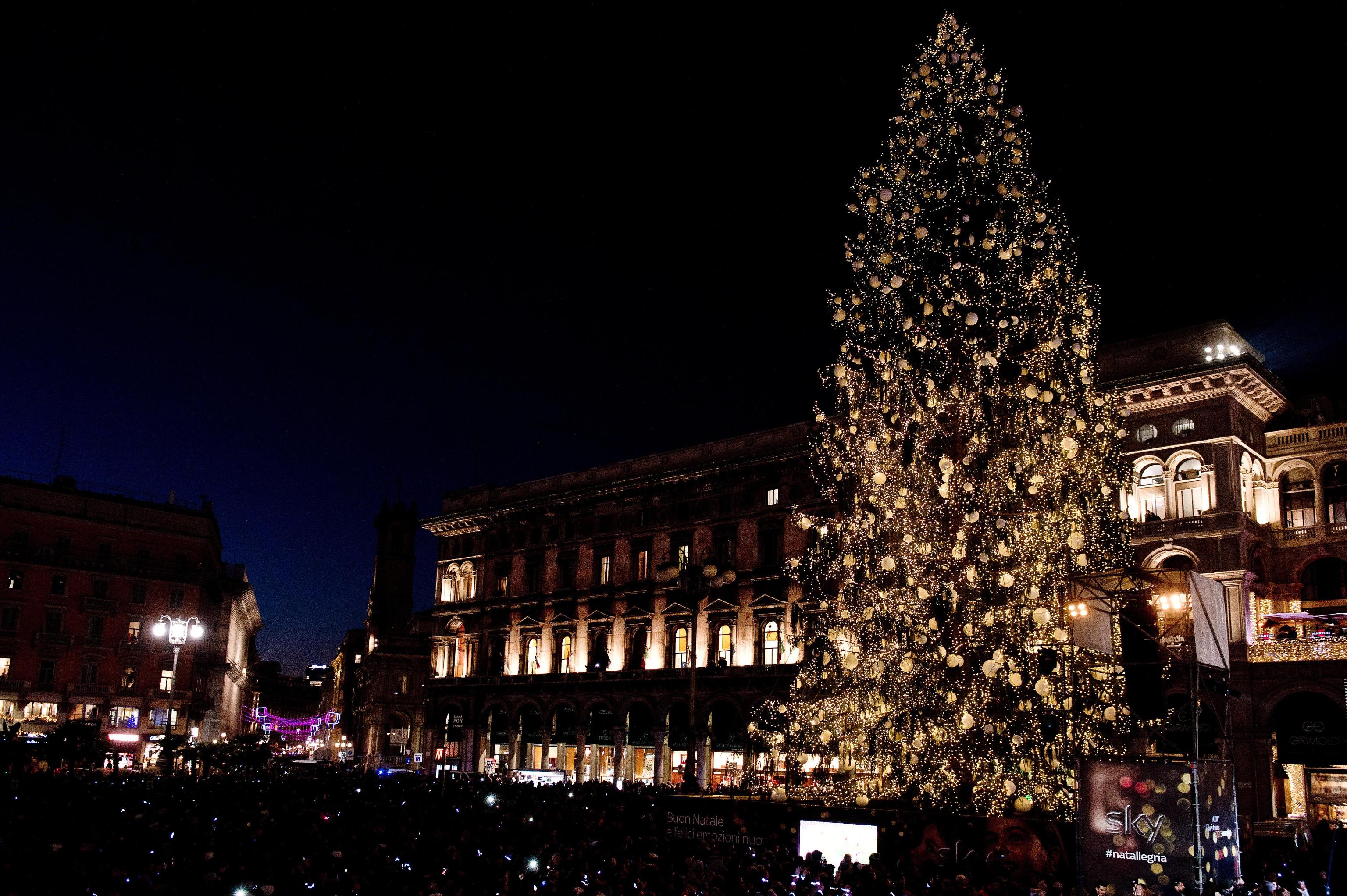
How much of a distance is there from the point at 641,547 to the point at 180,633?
2486 cm

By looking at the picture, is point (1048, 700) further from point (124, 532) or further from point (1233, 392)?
point (124, 532)

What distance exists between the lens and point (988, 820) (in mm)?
21500

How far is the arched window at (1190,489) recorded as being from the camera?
39906 mm

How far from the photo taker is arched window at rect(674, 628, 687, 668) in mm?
55219

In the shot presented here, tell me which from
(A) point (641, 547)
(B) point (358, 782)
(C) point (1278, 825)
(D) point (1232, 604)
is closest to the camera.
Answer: (C) point (1278, 825)

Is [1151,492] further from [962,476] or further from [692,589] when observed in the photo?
[962,476]

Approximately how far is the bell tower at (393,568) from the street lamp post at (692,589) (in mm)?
43614

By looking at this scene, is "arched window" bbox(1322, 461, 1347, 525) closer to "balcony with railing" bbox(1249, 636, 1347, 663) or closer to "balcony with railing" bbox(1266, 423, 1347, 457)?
"balcony with railing" bbox(1266, 423, 1347, 457)

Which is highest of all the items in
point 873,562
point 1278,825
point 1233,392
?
point 1233,392

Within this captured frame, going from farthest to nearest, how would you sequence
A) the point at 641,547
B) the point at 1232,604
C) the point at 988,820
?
the point at 641,547, the point at 1232,604, the point at 988,820

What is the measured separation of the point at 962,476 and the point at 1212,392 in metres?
21.2

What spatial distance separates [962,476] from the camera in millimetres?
23391

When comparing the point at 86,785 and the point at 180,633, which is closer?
the point at 86,785

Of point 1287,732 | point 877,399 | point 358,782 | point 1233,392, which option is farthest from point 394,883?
point 1233,392
